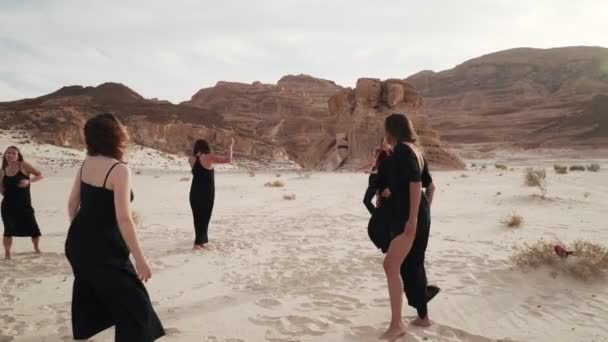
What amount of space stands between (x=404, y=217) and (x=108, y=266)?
2118 millimetres

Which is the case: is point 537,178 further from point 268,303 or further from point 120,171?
point 120,171

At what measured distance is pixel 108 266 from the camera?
2.53 m

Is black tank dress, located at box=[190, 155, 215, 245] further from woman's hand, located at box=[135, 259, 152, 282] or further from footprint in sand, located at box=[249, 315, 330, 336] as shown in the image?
woman's hand, located at box=[135, 259, 152, 282]

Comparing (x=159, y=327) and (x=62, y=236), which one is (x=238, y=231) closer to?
(x=62, y=236)

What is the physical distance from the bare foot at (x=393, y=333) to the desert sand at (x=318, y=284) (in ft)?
0.23

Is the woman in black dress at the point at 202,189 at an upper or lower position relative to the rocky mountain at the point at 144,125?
lower

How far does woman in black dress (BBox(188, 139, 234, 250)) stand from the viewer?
6.87m

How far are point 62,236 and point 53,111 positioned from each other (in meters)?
31.4

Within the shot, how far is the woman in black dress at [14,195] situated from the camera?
611 centimetres

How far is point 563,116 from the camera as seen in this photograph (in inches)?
2840

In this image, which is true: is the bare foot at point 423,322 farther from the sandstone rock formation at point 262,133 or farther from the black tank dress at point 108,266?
the sandstone rock formation at point 262,133

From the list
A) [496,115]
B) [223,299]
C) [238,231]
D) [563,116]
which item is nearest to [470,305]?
[223,299]

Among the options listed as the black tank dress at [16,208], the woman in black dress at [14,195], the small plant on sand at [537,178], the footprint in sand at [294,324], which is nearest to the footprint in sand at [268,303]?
the footprint in sand at [294,324]

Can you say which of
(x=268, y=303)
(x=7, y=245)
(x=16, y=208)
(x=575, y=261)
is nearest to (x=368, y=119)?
(x=575, y=261)
